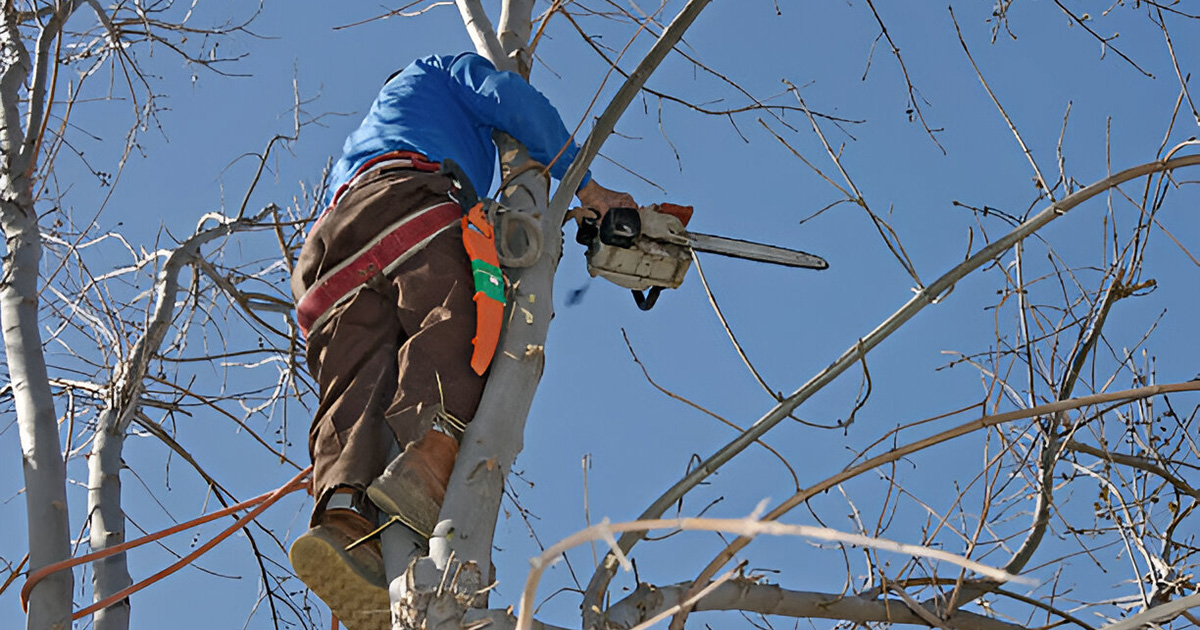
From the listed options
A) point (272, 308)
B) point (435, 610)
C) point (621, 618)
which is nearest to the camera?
point (435, 610)

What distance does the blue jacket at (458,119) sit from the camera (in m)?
3.81

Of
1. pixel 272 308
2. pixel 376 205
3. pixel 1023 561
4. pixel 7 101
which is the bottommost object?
pixel 1023 561

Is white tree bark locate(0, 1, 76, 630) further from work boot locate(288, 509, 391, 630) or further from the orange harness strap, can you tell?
the orange harness strap

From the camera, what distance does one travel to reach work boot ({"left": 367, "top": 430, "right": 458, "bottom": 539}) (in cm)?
299

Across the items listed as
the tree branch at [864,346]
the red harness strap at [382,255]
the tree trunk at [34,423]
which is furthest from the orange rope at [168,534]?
the tree branch at [864,346]

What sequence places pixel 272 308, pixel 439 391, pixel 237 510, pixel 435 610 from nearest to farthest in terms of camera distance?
pixel 435 610 < pixel 439 391 < pixel 237 510 < pixel 272 308

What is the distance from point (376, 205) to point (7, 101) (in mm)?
1733

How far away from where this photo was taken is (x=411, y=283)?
11.2 feet

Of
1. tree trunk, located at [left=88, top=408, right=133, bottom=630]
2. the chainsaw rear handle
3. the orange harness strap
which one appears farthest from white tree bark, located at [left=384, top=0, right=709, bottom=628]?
tree trunk, located at [left=88, top=408, right=133, bottom=630]

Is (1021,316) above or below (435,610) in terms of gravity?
above

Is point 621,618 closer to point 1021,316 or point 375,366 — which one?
point 375,366

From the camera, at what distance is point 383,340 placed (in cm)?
346

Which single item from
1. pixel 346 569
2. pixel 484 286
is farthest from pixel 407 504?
pixel 484 286

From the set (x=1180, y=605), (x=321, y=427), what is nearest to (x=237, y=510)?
(x=321, y=427)
